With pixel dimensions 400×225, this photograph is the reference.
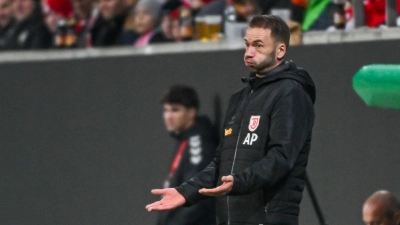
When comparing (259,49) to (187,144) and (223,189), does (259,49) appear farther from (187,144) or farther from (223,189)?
(187,144)

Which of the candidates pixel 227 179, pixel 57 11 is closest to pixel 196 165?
pixel 227 179

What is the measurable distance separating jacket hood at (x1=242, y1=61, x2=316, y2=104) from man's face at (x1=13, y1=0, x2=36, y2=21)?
5.61 meters

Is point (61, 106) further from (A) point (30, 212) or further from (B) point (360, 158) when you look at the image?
(B) point (360, 158)

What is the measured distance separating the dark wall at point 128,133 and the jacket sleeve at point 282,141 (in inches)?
65.3

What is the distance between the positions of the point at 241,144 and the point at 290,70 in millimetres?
391

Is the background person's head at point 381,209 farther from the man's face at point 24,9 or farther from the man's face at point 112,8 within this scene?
the man's face at point 24,9

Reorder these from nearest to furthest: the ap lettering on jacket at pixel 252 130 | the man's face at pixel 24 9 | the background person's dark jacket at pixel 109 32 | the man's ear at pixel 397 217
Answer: the ap lettering on jacket at pixel 252 130, the man's ear at pixel 397 217, the background person's dark jacket at pixel 109 32, the man's face at pixel 24 9

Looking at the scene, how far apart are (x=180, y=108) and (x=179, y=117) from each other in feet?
0.22

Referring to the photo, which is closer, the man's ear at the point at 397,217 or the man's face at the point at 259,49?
the man's face at the point at 259,49

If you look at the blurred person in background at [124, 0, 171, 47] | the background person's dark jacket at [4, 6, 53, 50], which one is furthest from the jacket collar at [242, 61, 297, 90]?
the background person's dark jacket at [4, 6, 53, 50]

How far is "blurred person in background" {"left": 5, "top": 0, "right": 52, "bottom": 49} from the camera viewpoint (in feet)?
29.8

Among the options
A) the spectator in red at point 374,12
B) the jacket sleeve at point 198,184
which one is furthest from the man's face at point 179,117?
the jacket sleeve at point 198,184

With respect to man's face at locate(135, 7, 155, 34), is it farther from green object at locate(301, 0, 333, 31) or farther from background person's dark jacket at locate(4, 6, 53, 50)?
green object at locate(301, 0, 333, 31)

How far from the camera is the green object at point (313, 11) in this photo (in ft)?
22.3
